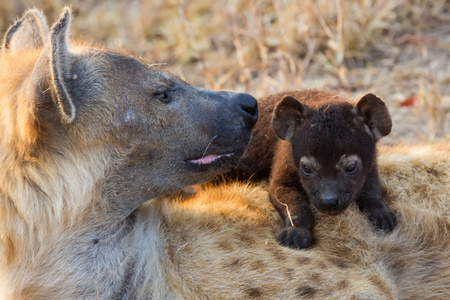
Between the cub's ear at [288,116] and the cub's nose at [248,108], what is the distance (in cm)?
14

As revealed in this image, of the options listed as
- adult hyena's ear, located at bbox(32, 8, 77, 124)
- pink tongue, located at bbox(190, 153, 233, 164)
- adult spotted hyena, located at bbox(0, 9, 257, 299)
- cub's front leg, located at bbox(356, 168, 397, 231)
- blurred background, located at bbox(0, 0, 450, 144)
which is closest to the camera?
adult hyena's ear, located at bbox(32, 8, 77, 124)

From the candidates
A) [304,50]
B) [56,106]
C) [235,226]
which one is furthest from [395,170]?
[304,50]

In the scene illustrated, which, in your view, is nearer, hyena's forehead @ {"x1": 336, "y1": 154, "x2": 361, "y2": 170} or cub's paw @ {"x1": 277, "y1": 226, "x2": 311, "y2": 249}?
hyena's forehead @ {"x1": 336, "y1": 154, "x2": 361, "y2": 170}

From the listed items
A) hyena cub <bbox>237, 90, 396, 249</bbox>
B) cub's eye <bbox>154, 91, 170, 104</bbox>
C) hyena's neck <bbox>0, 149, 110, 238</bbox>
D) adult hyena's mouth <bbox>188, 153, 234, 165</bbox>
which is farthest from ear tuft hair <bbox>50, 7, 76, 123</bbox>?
hyena cub <bbox>237, 90, 396, 249</bbox>

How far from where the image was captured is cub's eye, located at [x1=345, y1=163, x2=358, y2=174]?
2952 mm

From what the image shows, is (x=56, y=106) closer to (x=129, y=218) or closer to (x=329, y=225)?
(x=129, y=218)

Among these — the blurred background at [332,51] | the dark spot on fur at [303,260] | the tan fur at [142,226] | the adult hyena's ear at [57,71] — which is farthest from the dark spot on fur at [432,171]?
the adult hyena's ear at [57,71]

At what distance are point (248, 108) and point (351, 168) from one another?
Result: 588 millimetres

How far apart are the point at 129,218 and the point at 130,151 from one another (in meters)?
0.39

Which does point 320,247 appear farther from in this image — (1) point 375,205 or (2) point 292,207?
(1) point 375,205

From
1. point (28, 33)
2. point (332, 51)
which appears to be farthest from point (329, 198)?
point (332, 51)

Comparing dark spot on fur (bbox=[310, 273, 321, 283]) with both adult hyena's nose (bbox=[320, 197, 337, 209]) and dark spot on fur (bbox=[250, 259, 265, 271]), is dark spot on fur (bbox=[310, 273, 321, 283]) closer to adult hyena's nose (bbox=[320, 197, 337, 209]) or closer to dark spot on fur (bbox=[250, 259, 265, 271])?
dark spot on fur (bbox=[250, 259, 265, 271])

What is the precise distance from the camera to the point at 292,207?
3133 millimetres

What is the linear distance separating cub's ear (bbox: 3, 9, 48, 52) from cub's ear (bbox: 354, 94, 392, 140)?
1.79 meters
